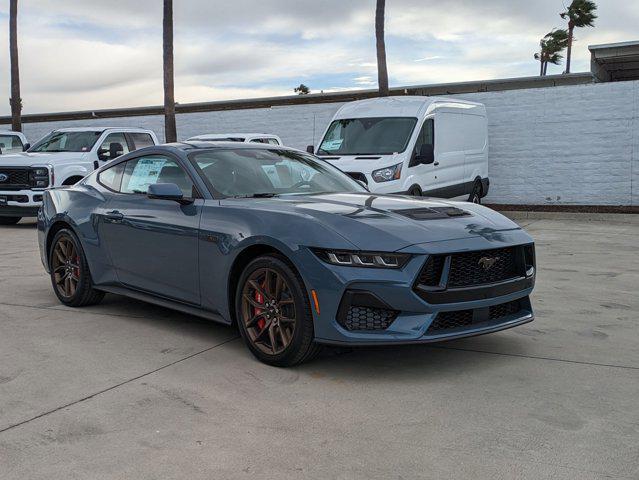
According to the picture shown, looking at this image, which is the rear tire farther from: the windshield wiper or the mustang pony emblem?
the mustang pony emblem

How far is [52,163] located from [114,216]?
9.19 meters

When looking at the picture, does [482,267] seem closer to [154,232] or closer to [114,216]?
[154,232]

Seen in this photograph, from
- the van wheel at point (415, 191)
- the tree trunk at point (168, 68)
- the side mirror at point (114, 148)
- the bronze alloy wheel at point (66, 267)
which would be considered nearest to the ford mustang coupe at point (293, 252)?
the bronze alloy wheel at point (66, 267)

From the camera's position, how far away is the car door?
5328 millimetres

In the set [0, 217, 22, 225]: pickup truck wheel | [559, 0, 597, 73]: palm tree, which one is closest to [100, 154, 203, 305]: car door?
[0, 217, 22, 225]: pickup truck wheel

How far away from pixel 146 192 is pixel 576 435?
378cm

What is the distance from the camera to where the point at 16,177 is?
14.4m

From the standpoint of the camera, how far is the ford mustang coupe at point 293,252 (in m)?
4.36

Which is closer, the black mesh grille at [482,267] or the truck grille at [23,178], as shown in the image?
the black mesh grille at [482,267]

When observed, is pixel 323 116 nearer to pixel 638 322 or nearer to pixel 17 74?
pixel 17 74

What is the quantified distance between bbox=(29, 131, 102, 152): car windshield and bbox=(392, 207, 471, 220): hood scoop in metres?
11.7

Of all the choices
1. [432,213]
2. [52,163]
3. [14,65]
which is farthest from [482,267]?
[14,65]

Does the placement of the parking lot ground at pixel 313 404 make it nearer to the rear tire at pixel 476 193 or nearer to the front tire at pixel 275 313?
the front tire at pixel 275 313

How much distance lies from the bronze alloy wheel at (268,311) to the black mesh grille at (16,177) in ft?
35.6
